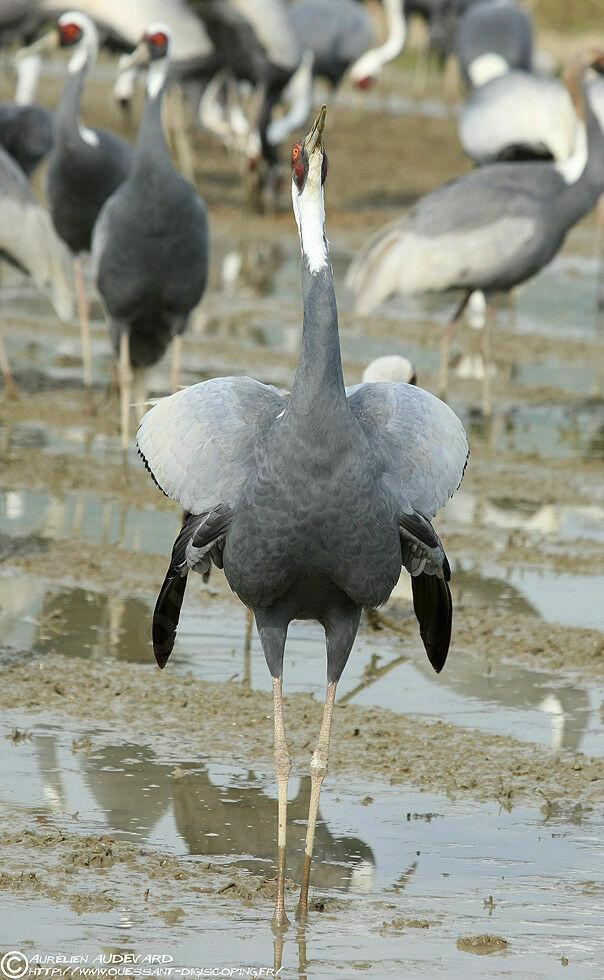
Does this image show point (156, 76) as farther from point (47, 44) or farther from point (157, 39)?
point (47, 44)

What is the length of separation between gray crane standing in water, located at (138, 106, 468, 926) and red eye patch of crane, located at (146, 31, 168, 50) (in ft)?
15.3

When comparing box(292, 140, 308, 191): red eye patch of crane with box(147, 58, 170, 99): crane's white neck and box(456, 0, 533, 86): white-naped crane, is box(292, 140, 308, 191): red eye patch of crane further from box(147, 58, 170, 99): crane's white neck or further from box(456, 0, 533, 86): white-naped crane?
box(456, 0, 533, 86): white-naped crane

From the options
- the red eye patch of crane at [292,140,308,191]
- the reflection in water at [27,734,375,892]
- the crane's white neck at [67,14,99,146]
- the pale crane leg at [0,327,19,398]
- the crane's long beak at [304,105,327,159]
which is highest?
the crane's long beak at [304,105,327,159]

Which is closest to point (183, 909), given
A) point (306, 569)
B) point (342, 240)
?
point (306, 569)

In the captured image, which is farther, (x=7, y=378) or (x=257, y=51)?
(x=257, y=51)

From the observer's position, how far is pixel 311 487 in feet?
13.4

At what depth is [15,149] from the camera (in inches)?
488

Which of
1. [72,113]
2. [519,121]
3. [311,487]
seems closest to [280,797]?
[311,487]

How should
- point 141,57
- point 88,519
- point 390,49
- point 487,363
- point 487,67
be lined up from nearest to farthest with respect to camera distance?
point 88,519, point 141,57, point 487,363, point 487,67, point 390,49

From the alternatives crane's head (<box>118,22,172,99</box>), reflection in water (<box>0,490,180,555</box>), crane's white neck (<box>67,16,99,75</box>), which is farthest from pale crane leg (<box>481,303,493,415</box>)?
crane's white neck (<box>67,16,99,75</box>)

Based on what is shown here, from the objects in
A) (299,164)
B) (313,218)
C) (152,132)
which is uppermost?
(299,164)

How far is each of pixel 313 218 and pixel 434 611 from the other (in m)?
1.26

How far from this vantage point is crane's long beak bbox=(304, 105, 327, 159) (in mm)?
4004

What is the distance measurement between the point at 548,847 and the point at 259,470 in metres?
1.44
